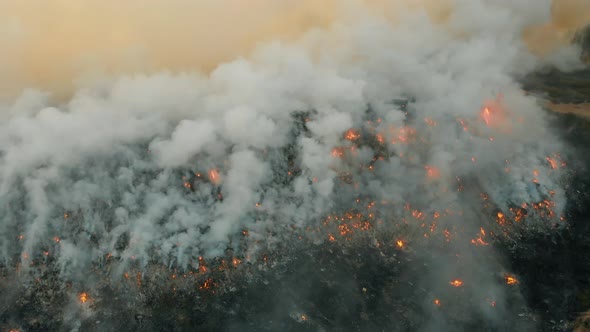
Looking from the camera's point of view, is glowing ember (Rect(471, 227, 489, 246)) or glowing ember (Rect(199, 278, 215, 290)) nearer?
glowing ember (Rect(199, 278, 215, 290))

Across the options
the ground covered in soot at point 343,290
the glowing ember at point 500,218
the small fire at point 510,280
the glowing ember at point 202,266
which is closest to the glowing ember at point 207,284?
the ground covered in soot at point 343,290

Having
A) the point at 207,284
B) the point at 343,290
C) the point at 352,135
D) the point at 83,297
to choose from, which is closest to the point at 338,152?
the point at 352,135

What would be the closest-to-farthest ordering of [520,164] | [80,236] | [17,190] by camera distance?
[80,236] → [17,190] → [520,164]

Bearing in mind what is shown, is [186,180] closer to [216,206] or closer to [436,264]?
[216,206]

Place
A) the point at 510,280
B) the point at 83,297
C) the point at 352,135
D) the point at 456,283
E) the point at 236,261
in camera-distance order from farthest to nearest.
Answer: the point at 352,135 < the point at 236,261 < the point at 456,283 < the point at 510,280 < the point at 83,297

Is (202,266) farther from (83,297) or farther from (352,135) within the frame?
(352,135)

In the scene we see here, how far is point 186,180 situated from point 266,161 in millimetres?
35398

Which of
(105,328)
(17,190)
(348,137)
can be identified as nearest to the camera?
(105,328)

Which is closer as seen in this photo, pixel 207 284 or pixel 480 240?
pixel 207 284

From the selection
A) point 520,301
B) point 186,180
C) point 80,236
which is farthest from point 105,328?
point 520,301

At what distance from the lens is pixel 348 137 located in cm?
19662

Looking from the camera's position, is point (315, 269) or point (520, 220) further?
point (520, 220)

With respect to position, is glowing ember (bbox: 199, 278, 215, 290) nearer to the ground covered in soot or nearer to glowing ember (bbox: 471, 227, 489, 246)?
the ground covered in soot

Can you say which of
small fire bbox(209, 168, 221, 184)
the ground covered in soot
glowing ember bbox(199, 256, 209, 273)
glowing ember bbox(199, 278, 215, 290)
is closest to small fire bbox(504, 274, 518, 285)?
the ground covered in soot
